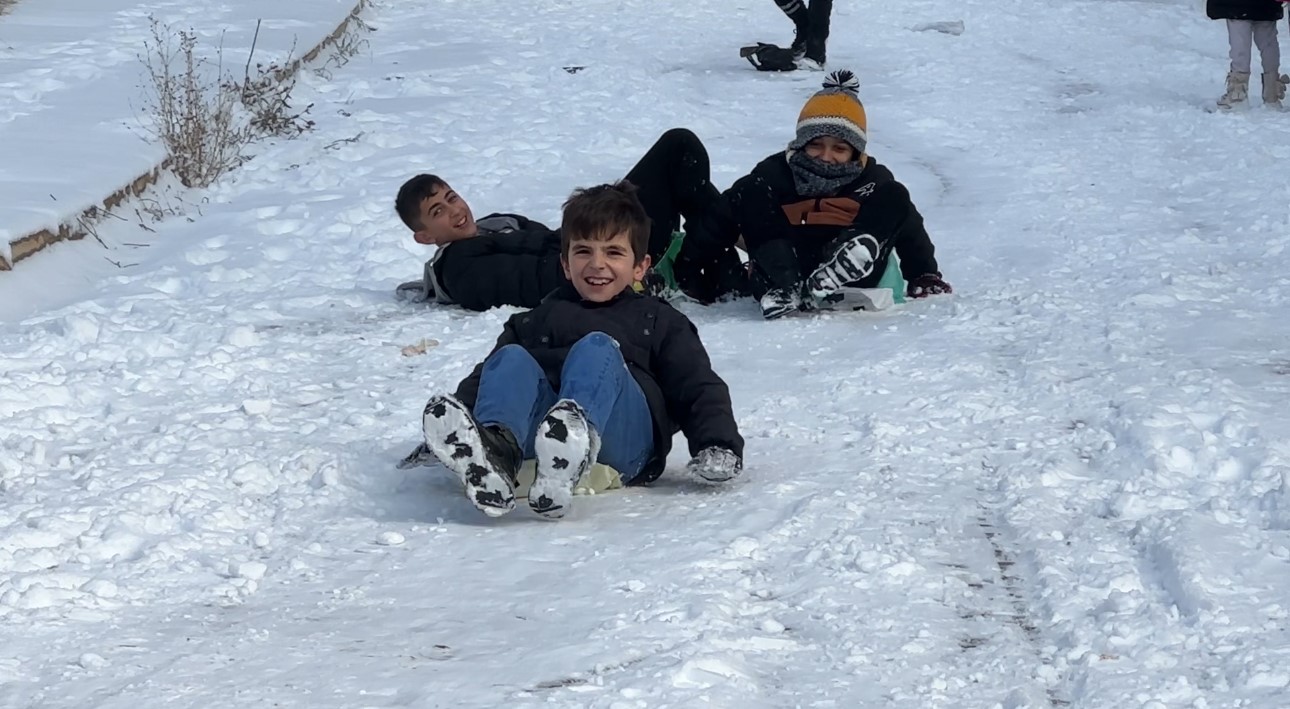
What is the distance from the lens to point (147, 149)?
866cm

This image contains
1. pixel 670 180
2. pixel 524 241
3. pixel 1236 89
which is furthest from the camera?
pixel 1236 89

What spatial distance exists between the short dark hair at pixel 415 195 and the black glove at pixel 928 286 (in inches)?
75.8

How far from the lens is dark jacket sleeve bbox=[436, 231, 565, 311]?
243 inches

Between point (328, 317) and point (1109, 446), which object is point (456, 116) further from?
point (1109, 446)

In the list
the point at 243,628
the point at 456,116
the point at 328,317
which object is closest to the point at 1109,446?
the point at 243,628


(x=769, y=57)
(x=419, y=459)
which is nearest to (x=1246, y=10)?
(x=769, y=57)

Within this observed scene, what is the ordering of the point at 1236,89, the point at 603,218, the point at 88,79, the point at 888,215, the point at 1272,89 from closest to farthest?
1. the point at 603,218
2. the point at 888,215
3. the point at 88,79
4. the point at 1236,89
5. the point at 1272,89

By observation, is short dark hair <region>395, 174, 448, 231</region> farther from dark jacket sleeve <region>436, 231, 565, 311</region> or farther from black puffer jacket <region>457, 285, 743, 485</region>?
black puffer jacket <region>457, 285, 743, 485</region>

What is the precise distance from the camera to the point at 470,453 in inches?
149

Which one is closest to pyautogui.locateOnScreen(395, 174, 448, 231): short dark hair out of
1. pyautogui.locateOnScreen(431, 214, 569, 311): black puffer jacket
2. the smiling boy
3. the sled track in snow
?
the smiling boy

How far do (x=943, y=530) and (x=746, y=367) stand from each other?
1.76 metres

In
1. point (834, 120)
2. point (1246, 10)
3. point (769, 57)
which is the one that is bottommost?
point (769, 57)

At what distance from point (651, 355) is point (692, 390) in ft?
0.53

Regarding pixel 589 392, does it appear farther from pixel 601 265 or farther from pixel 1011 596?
pixel 1011 596
